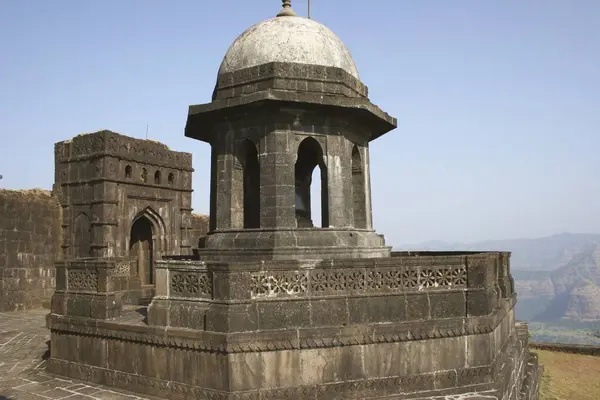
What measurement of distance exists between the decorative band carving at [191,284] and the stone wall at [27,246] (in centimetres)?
1196

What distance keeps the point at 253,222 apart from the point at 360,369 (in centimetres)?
390

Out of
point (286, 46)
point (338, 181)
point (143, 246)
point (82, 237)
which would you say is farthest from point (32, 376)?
point (143, 246)

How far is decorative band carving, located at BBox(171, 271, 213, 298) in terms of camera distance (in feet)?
19.5

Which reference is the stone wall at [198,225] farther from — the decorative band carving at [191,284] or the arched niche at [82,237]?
the decorative band carving at [191,284]

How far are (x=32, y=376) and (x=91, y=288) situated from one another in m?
1.64

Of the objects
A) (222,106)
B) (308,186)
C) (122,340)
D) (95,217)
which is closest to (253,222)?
(308,186)

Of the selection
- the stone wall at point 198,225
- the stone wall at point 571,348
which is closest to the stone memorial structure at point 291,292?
the stone wall at point 571,348

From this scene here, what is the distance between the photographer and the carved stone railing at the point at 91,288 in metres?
6.96

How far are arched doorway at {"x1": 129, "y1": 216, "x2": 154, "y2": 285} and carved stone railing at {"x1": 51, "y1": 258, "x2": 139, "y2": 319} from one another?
11094 millimetres

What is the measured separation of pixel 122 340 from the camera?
6.54 meters

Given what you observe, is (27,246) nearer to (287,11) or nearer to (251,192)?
(251,192)

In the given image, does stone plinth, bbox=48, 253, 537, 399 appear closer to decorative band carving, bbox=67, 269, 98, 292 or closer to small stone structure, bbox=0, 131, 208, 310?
decorative band carving, bbox=67, 269, 98, 292

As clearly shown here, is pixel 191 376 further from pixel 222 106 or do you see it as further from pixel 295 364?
pixel 222 106

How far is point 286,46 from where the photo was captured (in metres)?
8.13
